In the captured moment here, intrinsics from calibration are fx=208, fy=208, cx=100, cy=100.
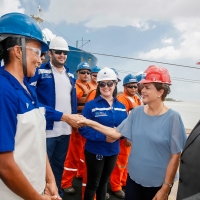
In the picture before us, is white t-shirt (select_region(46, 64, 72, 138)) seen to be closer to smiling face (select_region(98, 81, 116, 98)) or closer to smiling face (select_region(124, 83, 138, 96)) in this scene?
smiling face (select_region(98, 81, 116, 98))

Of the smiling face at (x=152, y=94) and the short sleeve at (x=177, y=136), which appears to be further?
the smiling face at (x=152, y=94)

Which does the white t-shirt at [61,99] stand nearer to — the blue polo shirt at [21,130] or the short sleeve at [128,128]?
the short sleeve at [128,128]

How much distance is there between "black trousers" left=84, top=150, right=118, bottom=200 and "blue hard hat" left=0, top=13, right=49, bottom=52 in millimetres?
1737

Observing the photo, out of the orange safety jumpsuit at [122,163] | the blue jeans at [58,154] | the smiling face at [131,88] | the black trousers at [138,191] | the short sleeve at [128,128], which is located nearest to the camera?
the black trousers at [138,191]

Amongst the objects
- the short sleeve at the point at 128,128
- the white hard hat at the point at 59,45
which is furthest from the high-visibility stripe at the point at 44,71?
the short sleeve at the point at 128,128

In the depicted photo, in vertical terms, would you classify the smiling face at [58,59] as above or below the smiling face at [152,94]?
above

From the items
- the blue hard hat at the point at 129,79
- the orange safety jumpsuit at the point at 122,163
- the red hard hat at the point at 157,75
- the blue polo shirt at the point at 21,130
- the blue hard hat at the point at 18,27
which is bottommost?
the orange safety jumpsuit at the point at 122,163

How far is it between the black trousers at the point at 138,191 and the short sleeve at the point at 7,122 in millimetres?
1464

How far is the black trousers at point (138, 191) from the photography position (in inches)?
82.9

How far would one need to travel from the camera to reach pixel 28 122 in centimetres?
127

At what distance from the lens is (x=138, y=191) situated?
217 cm

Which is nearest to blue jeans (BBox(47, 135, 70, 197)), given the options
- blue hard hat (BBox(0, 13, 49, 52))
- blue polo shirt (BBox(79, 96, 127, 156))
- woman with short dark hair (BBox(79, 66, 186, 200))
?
blue polo shirt (BBox(79, 96, 127, 156))

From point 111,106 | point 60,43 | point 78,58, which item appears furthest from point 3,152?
point 78,58

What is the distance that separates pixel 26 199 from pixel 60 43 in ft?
8.02
